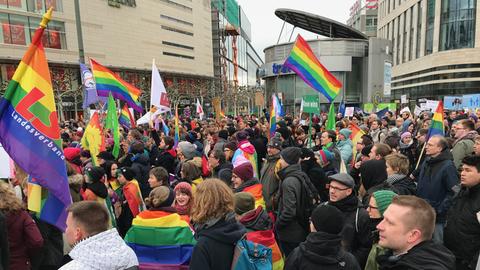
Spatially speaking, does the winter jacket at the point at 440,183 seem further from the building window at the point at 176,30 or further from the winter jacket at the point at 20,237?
the building window at the point at 176,30

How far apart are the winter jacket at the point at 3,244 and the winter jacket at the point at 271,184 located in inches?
122

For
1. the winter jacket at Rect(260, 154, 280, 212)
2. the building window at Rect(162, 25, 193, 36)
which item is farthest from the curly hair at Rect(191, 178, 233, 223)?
the building window at Rect(162, 25, 193, 36)

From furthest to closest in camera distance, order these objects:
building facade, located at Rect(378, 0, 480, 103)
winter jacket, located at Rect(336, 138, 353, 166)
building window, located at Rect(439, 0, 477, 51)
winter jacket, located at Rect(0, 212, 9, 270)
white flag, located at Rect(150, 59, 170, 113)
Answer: building facade, located at Rect(378, 0, 480, 103) → building window, located at Rect(439, 0, 477, 51) → white flag, located at Rect(150, 59, 170, 113) → winter jacket, located at Rect(336, 138, 353, 166) → winter jacket, located at Rect(0, 212, 9, 270)

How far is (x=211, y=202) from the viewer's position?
2600 millimetres

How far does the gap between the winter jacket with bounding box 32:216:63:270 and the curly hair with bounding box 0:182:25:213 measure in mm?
341

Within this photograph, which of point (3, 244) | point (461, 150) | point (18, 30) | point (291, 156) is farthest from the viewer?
point (18, 30)

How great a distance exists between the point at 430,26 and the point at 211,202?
58.8 m

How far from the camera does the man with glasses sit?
3188 mm

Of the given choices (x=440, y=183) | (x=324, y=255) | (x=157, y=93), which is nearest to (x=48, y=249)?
(x=324, y=255)

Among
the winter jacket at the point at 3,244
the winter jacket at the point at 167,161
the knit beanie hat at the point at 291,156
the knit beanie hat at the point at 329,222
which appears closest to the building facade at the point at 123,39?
the winter jacket at the point at 167,161

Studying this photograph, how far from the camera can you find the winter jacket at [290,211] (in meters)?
4.06

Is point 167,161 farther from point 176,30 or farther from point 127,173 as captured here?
point 176,30

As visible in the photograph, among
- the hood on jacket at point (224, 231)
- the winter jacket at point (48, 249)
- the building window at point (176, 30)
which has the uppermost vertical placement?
the building window at point (176, 30)

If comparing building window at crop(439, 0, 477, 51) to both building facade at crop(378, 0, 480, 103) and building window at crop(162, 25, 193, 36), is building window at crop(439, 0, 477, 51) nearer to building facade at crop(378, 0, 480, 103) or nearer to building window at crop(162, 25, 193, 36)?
building facade at crop(378, 0, 480, 103)
